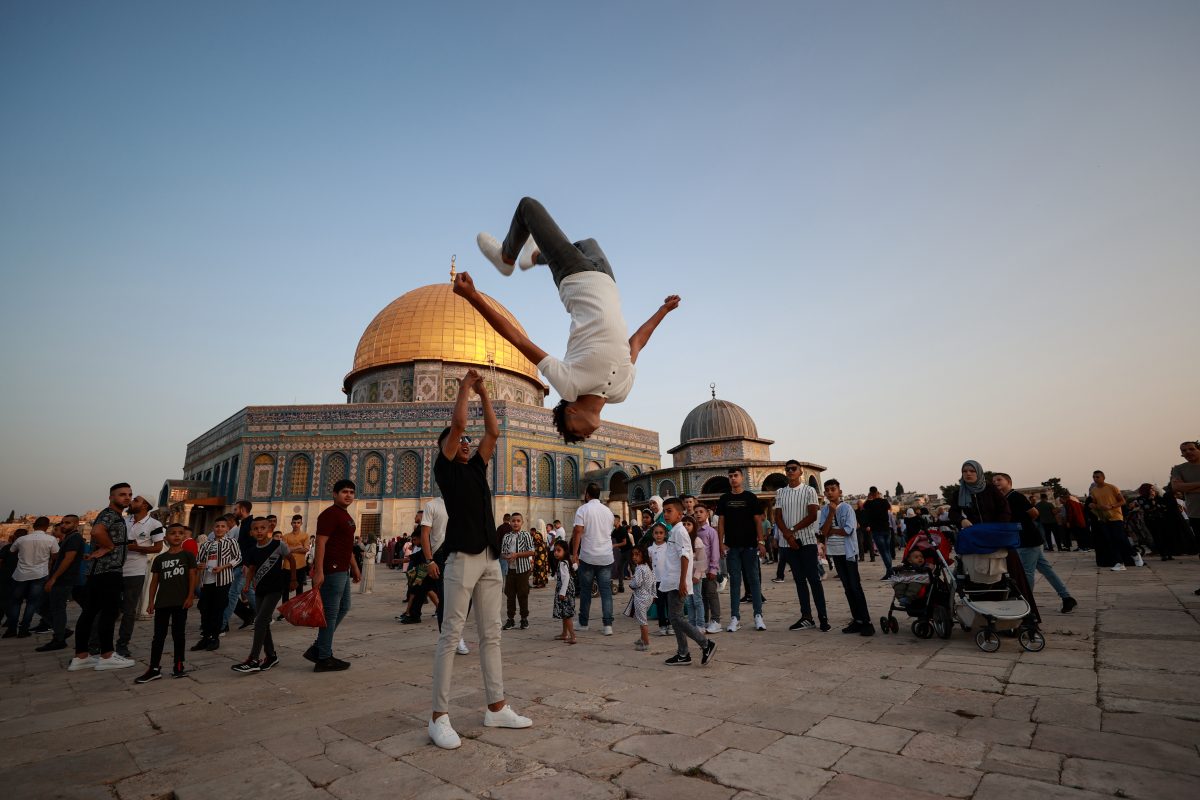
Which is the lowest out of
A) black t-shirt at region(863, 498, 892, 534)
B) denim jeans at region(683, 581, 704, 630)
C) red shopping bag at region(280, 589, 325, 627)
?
denim jeans at region(683, 581, 704, 630)

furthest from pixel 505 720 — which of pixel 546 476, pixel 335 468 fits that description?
pixel 546 476

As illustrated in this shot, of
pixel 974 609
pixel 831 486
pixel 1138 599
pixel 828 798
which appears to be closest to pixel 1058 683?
pixel 974 609

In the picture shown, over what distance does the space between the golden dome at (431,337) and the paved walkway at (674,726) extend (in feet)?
94.9

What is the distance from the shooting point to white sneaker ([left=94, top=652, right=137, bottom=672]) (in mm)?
5777

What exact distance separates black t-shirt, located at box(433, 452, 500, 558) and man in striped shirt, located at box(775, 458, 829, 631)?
3.95m

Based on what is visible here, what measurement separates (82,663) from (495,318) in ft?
19.8

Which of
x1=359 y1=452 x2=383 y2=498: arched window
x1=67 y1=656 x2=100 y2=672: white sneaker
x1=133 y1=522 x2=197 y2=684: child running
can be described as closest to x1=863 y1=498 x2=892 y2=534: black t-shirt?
x1=133 y1=522 x2=197 y2=684: child running

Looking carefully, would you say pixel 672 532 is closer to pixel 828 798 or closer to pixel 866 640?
pixel 866 640

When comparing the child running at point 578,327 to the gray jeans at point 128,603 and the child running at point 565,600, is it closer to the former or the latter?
the child running at point 565,600

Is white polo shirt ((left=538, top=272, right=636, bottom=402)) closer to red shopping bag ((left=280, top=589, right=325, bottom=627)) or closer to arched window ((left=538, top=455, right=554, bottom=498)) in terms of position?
red shopping bag ((left=280, top=589, right=325, bottom=627))

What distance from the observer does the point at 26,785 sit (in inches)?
109

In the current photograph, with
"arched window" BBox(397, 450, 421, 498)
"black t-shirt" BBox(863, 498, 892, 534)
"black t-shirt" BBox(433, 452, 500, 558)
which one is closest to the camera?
"black t-shirt" BBox(433, 452, 500, 558)

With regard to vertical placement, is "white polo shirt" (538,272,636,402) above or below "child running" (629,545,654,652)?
above

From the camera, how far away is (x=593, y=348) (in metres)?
3.53
